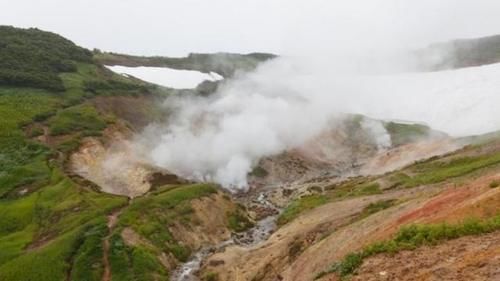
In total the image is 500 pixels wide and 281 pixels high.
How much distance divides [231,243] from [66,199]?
2150 centimetres

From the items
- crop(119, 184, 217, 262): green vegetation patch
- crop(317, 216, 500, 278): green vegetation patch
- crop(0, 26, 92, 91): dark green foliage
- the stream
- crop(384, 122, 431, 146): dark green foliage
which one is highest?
crop(0, 26, 92, 91): dark green foliage

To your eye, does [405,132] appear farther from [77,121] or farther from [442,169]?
[77,121]

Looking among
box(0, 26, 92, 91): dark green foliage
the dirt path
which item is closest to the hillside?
the dirt path

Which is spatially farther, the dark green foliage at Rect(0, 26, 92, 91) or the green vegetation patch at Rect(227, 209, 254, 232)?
the dark green foliage at Rect(0, 26, 92, 91)

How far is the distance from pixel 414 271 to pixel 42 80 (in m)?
107

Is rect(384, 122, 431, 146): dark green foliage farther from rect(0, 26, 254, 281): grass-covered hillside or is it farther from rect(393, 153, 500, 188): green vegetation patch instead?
rect(0, 26, 254, 281): grass-covered hillside

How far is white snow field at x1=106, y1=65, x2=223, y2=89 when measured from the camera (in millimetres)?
143250

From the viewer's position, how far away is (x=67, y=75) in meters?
125

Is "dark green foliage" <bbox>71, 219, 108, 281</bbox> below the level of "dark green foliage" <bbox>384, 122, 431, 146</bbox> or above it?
below

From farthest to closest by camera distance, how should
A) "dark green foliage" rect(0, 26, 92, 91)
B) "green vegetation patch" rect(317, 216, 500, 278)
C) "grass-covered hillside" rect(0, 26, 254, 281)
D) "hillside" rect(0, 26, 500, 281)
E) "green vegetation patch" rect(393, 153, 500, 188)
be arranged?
"dark green foliage" rect(0, 26, 92, 91) < "green vegetation patch" rect(393, 153, 500, 188) < "grass-covered hillside" rect(0, 26, 254, 281) < "hillside" rect(0, 26, 500, 281) < "green vegetation patch" rect(317, 216, 500, 278)

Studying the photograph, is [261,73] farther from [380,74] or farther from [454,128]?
[454,128]

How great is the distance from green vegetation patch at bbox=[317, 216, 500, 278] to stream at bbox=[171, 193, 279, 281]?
31.7 metres

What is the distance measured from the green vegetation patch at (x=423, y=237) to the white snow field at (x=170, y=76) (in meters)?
116

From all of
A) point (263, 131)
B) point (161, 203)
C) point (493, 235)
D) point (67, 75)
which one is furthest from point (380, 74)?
point (493, 235)
